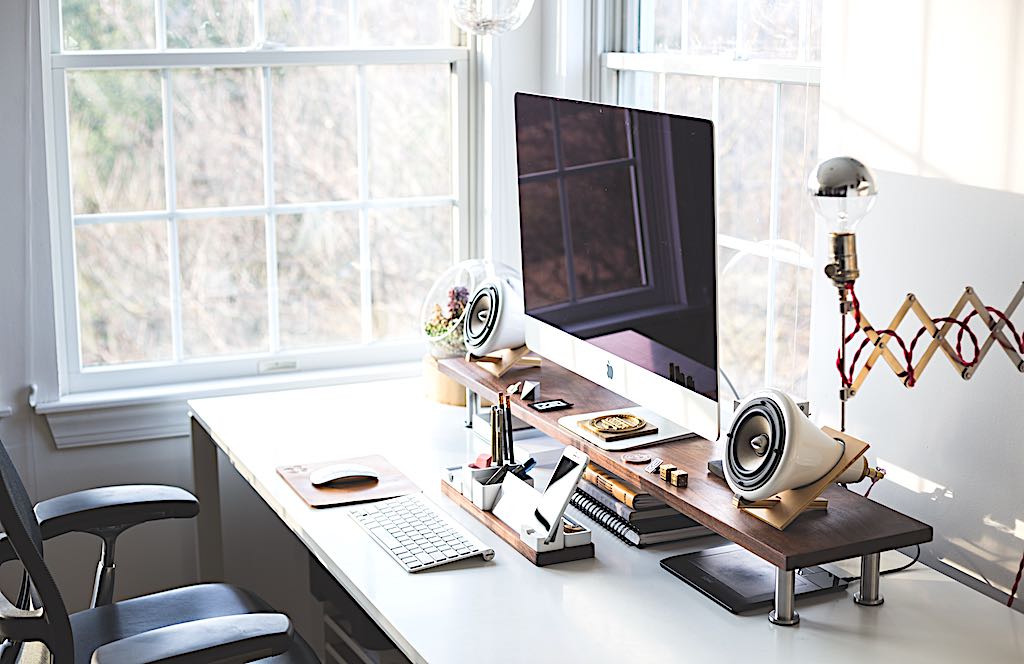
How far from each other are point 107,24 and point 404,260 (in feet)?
2.99

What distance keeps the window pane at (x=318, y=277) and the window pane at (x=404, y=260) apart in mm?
59

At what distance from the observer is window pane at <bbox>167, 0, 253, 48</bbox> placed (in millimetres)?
2967

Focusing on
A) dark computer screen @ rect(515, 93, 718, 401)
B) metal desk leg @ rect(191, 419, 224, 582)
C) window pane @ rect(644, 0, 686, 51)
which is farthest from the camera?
metal desk leg @ rect(191, 419, 224, 582)

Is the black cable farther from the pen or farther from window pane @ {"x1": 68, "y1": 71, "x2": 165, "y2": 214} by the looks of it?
window pane @ {"x1": 68, "y1": 71, "x2": 165, "y2": 214}

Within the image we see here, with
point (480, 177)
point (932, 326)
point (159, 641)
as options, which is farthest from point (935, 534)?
point (480, 177)

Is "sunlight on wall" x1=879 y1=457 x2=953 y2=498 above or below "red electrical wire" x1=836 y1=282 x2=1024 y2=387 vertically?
below

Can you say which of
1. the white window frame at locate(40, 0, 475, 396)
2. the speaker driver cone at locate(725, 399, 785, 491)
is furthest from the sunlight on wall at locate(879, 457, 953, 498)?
the white window frame at locate(40, 0, 475, 396)

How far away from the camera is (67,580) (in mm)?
2975

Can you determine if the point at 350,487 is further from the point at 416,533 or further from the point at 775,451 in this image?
the point at 775,451

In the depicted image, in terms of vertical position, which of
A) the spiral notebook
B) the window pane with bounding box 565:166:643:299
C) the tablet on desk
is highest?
the window pane with bounding box 565:166:643:299

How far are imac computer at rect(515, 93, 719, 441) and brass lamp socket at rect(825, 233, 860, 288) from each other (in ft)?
0.59

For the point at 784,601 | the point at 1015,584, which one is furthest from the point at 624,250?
the point at 1015,584

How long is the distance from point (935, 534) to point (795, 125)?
2.64ft

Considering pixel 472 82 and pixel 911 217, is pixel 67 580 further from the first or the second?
pixel 911 217
